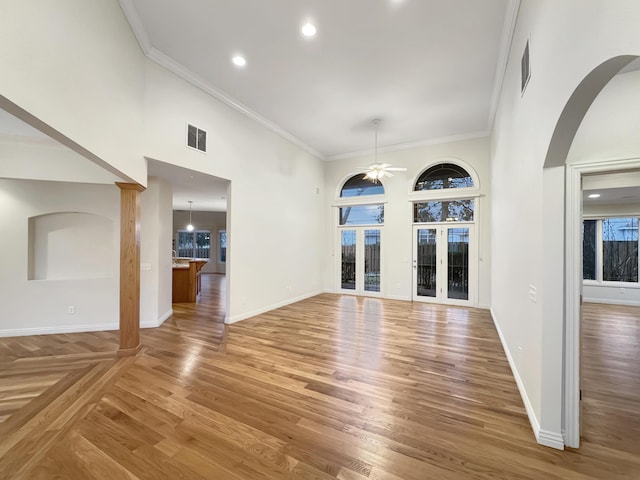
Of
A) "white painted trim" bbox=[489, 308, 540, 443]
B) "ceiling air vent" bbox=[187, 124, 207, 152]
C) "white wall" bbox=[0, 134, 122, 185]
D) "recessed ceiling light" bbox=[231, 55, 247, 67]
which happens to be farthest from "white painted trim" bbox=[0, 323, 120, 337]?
"white painted trim" bbox=[489, 308, 540, 443]

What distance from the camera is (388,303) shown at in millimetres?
6582

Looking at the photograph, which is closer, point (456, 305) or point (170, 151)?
point (170, 151)

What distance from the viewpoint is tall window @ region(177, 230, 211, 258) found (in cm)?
1383

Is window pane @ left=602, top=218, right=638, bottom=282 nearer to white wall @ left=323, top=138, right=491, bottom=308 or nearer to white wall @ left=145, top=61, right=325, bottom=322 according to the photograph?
white wall @ left=323, top=138, right=491, bottom=308

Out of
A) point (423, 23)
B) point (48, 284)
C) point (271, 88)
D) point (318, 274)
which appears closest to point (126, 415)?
point (48, 284)

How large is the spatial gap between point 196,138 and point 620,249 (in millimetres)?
10296

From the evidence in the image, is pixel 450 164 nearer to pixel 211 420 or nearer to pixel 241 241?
pixel 241 241

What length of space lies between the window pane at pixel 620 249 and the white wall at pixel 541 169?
6571 millimetres

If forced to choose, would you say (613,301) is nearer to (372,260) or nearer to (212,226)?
(372,260)

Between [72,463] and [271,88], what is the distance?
16.5 ft

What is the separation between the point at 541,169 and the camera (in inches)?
78.2

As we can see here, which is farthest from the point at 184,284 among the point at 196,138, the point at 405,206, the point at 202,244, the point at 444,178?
the point at 202,244

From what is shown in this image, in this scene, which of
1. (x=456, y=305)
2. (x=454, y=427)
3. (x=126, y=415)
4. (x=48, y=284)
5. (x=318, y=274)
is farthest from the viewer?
(x=318, y=274)

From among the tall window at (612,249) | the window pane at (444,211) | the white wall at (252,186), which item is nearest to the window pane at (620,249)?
the tall window at (612,249)
